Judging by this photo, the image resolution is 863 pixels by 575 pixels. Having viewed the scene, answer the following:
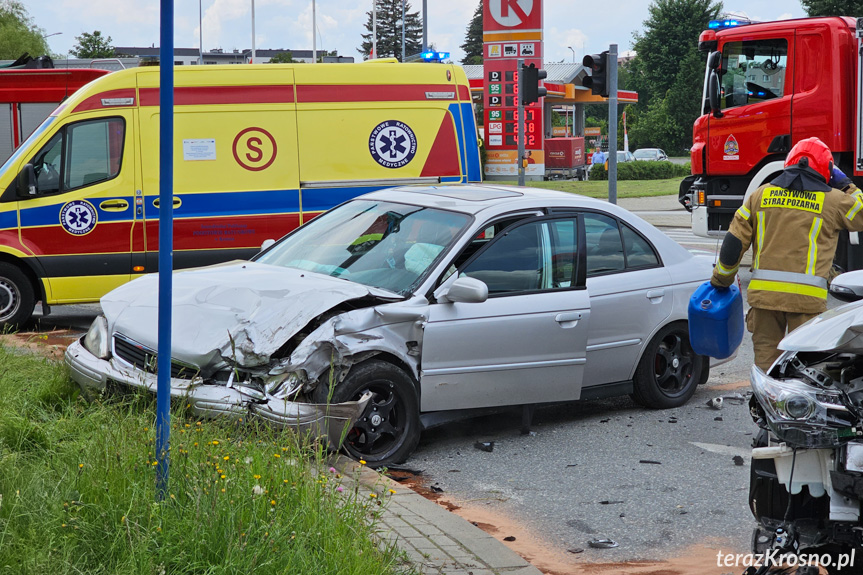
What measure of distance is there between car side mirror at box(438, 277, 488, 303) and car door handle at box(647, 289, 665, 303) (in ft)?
5.43

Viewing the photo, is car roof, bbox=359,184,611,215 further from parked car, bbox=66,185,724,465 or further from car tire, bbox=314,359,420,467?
car tire, bbox=314,359,420,467

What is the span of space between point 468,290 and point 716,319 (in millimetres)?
1664

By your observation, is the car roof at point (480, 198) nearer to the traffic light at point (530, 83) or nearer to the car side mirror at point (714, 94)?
the car side mirror at point (714, 94)

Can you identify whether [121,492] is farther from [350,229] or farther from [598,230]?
[598,230]

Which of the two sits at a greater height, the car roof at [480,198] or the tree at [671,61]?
the tree at [671,61]

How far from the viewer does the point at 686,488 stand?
18.4 feet

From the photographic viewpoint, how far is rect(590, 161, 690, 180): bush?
144 feet

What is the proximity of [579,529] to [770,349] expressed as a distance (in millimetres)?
1924

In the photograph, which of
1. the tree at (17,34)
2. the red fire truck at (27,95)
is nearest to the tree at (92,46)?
the tree at (17,34)

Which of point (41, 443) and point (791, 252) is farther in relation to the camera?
point (791, 252)

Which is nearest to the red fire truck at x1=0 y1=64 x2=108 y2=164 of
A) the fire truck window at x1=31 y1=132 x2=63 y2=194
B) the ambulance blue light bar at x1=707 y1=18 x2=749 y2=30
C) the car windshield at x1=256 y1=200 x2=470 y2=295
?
the fire truck window at x1=31 y1=132 x2=63 y2=194

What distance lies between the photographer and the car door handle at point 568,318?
248 inches

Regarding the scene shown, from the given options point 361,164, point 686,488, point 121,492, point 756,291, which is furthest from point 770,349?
point 361,164

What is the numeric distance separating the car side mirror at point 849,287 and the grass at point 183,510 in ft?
8.39
